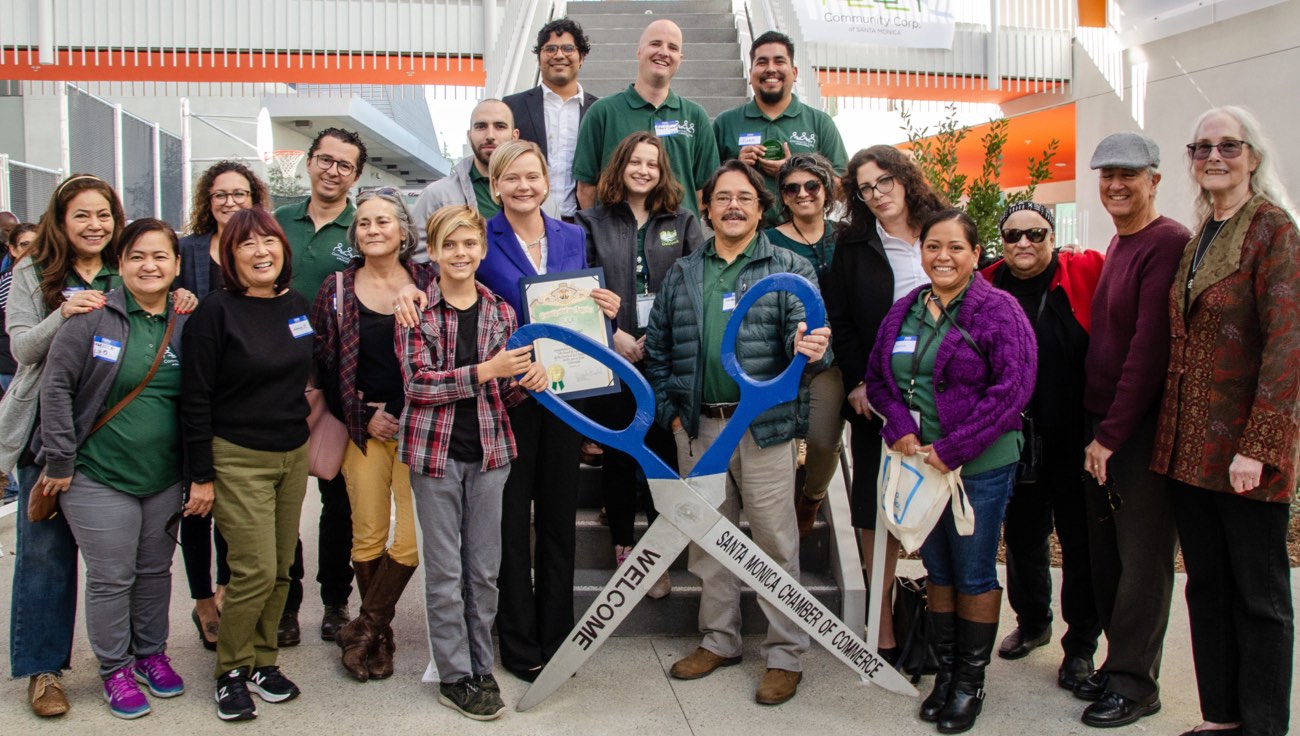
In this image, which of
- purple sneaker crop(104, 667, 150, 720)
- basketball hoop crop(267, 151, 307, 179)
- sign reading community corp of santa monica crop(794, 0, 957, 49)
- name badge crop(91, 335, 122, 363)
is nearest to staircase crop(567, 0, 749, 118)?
sign reading community corp of santa monica crop(794, 0, 957, 49)

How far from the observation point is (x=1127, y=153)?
3.56m

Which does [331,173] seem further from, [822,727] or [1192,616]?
[1192,616]

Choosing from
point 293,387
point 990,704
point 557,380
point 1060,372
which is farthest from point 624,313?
point 990,704

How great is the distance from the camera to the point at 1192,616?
345cm

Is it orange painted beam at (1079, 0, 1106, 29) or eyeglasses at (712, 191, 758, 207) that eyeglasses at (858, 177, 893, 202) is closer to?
eyeglasses at (712, 191, 758, 207)

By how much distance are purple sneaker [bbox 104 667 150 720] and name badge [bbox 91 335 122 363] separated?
1.18 meters

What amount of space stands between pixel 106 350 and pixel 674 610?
8.26 feet

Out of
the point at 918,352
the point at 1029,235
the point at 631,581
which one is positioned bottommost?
the point at 631,581

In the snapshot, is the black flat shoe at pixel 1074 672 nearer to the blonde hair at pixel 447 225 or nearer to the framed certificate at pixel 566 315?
the framed certificate at pixel 566 315

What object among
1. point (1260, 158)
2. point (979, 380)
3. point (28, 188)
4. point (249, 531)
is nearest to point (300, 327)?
point (249, 531)

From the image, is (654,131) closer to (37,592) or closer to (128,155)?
(37,592)

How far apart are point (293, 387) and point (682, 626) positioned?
198cm

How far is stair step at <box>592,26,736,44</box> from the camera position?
31.6 ft

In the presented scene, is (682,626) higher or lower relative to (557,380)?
lower
